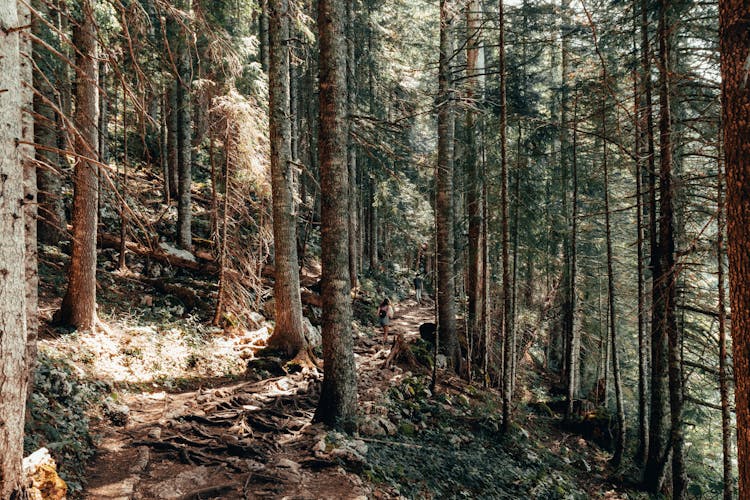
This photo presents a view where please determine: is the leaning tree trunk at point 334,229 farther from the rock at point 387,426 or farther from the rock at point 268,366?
the rock at point 268,366

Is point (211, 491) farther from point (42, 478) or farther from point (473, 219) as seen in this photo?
point (473, 219)

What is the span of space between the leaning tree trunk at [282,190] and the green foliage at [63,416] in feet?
12.7

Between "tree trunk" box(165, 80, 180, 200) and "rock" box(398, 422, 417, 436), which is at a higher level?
"tree trunk" box(165, 80, 180, 200)

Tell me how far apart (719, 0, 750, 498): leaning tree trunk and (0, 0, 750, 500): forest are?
17 millimetres

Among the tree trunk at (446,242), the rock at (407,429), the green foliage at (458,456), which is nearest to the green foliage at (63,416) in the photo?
the green foliage at (458,456)

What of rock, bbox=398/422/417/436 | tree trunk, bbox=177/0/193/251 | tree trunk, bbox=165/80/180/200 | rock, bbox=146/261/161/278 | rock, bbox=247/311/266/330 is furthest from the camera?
tree trunk, bbox=165/80/180/200

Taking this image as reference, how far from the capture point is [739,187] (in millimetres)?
3092

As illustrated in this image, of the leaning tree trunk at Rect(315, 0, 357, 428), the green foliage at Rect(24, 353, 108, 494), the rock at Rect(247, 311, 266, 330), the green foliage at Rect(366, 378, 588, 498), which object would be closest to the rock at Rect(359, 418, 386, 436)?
the green foliage at Rect(366, 378, 588, 498)

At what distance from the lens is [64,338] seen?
8656 millimetres

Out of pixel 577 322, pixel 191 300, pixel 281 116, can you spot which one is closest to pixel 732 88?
pixel 281 116

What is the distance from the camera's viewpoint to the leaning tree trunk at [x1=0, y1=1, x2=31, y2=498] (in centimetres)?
288

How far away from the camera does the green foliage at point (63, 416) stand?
16.4 feet

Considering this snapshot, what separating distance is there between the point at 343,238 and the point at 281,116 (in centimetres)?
445

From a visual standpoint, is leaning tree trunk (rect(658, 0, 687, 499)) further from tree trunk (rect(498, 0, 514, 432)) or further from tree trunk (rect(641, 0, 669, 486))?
tree trunk (rect(498, 0, 514, 432))
